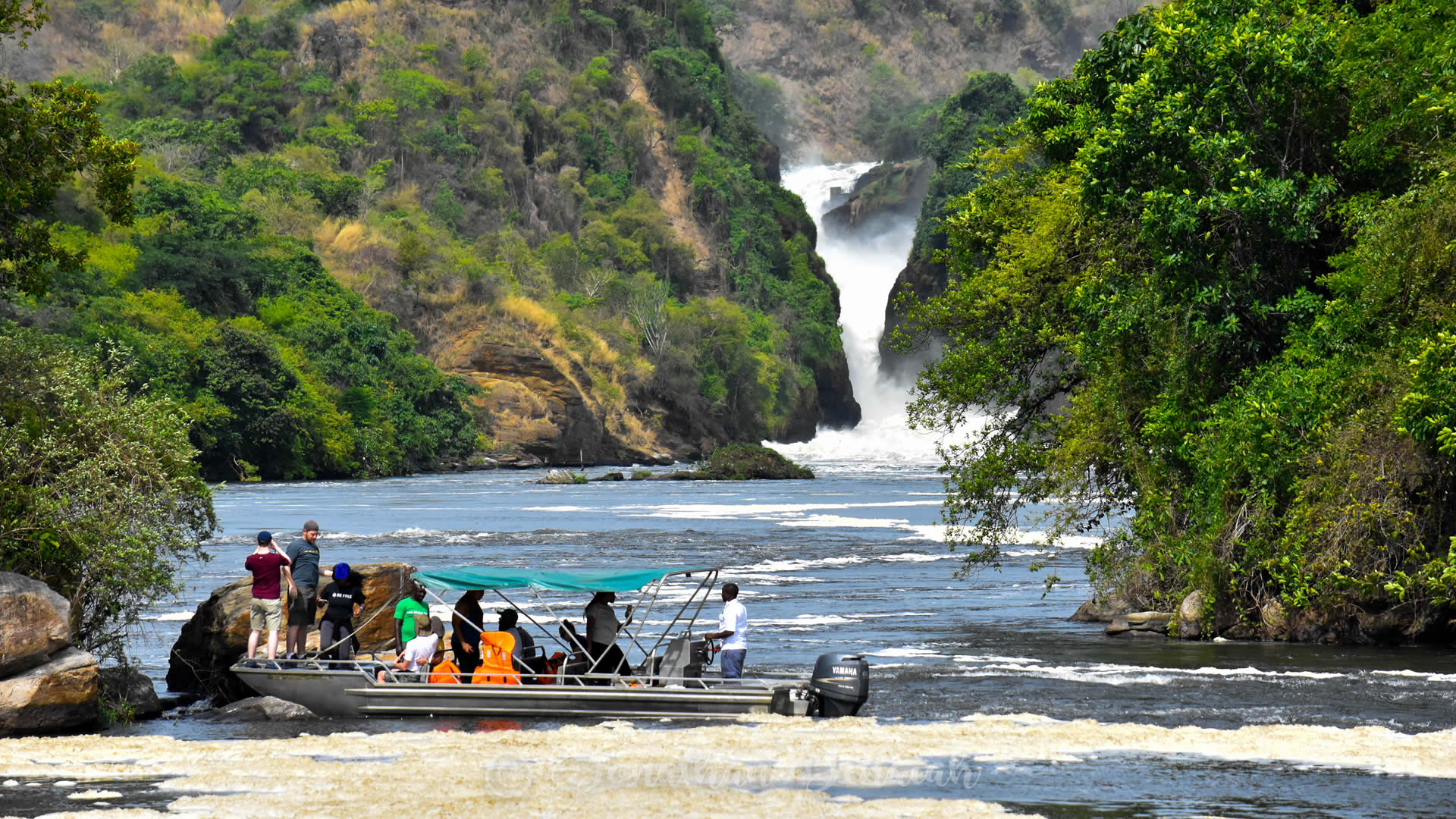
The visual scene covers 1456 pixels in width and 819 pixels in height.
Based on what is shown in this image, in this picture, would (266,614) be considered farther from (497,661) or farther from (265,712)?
(497,661)

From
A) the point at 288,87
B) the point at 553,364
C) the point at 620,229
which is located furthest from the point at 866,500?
the point at 288,87

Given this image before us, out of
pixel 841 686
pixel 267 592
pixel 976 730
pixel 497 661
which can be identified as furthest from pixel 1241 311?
pixel 267 592

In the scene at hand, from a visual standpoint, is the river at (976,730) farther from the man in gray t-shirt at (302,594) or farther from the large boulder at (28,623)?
the man in gray t-shirt at (302,594)

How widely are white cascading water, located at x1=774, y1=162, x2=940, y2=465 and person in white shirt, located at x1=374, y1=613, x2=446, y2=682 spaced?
10566 centimetres

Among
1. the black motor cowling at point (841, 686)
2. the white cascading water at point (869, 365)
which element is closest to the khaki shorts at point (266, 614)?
the black motor cowling at point (841, 686)

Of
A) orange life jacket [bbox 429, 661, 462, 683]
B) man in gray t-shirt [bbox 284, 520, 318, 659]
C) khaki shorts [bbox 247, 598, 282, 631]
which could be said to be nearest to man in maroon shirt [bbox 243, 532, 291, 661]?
khaki shorts [bbox 247, 598, 282, 631]

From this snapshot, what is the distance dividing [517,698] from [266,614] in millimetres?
3746

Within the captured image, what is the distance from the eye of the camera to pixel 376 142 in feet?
459

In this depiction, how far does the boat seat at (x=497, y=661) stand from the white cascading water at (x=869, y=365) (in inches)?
4175

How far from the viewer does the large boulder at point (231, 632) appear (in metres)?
22.3

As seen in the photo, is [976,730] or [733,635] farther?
[733,635]

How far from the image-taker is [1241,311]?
1016 inches

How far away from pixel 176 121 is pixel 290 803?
12217cm

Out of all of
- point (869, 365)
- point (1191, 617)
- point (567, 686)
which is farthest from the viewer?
point (869, 365)
